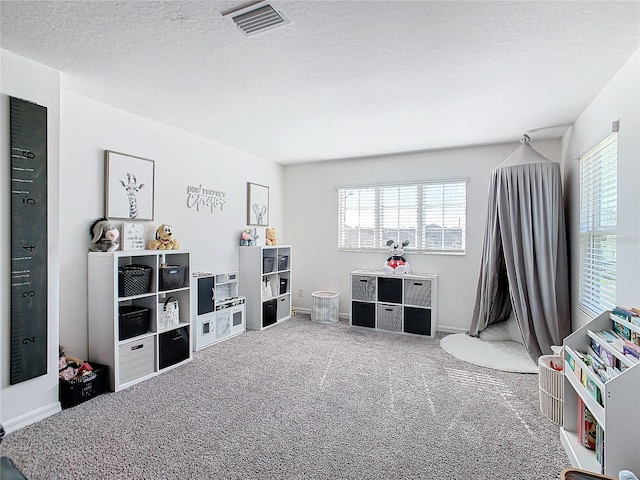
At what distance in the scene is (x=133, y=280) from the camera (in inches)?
113

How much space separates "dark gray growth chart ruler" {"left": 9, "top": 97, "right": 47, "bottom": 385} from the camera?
2174 mm

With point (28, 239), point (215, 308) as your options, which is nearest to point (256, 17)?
point (28, 239)

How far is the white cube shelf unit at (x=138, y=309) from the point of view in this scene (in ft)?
8.95

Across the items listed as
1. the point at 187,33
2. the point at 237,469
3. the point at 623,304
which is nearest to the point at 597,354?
the point at 623,304

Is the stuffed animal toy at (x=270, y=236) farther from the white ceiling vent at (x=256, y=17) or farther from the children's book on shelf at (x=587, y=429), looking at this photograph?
the children's book on shelf at (x=587, y=429)

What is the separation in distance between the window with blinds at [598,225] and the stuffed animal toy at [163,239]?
147 inches

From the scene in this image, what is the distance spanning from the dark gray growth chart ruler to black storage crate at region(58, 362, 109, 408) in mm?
225

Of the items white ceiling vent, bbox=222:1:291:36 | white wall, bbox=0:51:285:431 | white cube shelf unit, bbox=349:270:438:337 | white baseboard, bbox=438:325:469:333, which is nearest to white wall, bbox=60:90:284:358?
white wall, bbox=0:51:285:431

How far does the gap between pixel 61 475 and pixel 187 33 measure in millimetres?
2471

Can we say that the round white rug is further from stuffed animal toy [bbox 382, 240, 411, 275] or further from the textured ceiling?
the textured ceiling

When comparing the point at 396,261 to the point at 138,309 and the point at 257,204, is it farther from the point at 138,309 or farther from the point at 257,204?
the point at 138,309

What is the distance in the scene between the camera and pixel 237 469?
1.81 meters

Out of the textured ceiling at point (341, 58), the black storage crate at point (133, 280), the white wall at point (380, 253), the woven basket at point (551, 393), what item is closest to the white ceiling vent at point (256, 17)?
the textured ceiling at point (341, 58)

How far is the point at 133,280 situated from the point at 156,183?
44.0 inches
